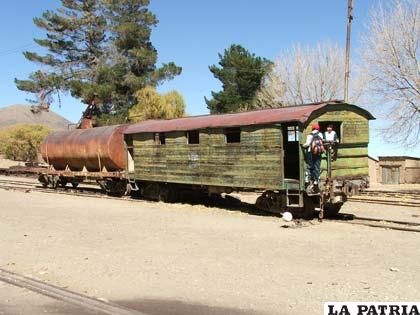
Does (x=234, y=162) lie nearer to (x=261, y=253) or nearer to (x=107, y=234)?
(x=107, y=234)

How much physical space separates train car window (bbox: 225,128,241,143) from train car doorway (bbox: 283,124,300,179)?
1.43m

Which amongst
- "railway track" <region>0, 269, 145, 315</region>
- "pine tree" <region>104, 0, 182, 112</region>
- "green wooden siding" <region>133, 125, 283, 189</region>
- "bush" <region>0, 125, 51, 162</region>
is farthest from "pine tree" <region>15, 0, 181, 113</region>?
"railway track" <region>0, 269, 145, 315</region>

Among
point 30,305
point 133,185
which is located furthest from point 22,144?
point 30,305

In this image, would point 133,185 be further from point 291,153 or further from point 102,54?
point 102,54

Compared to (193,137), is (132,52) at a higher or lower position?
higher

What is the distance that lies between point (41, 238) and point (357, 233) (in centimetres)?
697

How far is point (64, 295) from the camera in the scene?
7211 mm

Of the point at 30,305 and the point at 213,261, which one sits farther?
the point at 213,261

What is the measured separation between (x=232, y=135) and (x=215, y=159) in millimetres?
933

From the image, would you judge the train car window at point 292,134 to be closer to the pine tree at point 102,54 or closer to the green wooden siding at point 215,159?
the green wooden siding at point 215,159

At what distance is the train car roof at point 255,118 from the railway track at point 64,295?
8325 millimetres

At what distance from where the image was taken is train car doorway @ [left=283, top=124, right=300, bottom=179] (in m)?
16.5

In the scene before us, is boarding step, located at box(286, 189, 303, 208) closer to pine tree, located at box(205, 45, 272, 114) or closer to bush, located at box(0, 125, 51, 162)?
pine tree, located at box(205, 45, 272, 114)

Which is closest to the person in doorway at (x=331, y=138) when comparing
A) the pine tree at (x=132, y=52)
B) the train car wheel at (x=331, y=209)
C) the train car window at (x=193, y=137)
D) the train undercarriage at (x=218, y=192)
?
the train undercarriage at (x=218, y=192)
